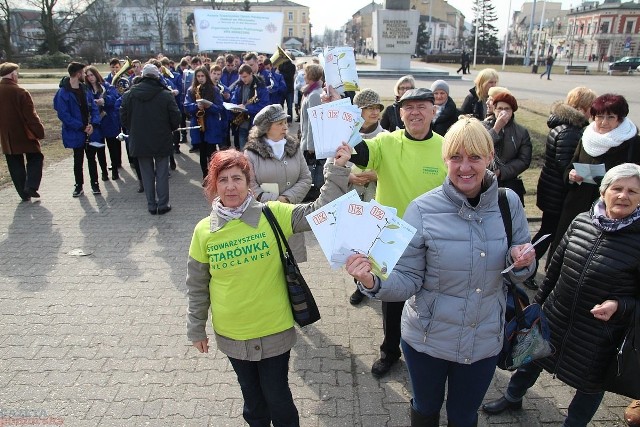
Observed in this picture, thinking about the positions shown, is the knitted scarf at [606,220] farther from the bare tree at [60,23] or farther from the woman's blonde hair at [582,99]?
the bare tree at [60,23]

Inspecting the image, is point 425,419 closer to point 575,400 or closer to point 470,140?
point 575,400

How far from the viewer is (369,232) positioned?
211 centimetres

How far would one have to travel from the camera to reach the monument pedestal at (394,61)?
1133 inches

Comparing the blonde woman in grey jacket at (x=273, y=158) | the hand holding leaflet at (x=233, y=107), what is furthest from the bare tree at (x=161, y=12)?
the blonde woman in grey jacket at (x=273, y=158)

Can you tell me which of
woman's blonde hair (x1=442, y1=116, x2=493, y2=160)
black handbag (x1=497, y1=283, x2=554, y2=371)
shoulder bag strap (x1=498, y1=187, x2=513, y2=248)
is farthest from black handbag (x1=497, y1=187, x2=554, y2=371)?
woman's blonde hair (x1=442, y1=116, x2=493, y2=160)

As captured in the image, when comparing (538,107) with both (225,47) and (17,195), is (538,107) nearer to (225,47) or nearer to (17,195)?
(225,47)

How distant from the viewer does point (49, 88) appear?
24.3 meters

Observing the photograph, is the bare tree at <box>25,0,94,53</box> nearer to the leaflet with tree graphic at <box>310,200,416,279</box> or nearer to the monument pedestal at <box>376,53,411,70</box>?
the monument pedestal at <box>376,53,411,70</box>

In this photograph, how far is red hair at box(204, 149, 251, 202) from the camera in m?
2.52

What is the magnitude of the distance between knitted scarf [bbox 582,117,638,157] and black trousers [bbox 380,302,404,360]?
2282 millimetres

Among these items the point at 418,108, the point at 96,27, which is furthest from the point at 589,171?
the point at 96,27

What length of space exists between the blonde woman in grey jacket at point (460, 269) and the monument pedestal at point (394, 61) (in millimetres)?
28362

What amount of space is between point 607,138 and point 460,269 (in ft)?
8.67

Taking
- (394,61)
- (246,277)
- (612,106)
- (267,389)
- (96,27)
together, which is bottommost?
(267,389)
